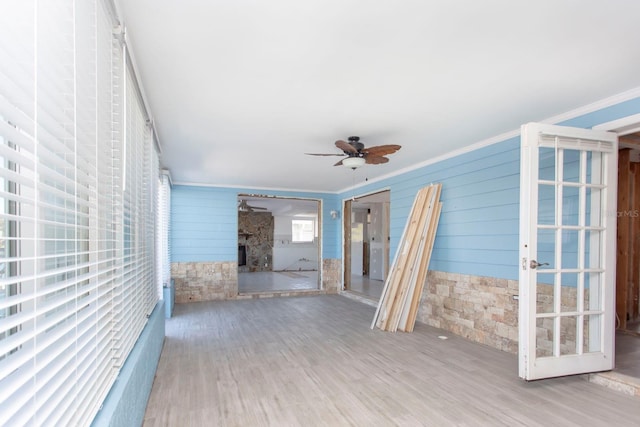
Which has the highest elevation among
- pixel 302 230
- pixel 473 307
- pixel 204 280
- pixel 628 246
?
pixel 628 246

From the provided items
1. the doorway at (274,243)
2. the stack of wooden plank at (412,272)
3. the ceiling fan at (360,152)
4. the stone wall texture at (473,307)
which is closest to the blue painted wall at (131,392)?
the ceiling fan at (360,152)

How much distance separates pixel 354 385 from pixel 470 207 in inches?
110

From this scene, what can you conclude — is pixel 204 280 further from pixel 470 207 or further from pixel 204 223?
pixel 470 207

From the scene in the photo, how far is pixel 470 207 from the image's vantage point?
4617mm

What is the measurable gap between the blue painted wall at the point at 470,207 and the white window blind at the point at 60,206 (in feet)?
12.8

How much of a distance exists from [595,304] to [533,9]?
2.70 m

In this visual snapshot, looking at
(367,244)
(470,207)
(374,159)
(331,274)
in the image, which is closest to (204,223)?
(331,274)

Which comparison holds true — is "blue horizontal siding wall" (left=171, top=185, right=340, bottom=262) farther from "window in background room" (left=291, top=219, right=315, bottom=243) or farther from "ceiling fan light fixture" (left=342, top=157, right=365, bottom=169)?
"window in background room" (left=291, top=219, right=315, bottom=243)

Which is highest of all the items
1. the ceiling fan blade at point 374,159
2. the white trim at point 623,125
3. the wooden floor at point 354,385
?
the white trim at point 623,125

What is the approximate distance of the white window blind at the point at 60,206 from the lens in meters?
0.82

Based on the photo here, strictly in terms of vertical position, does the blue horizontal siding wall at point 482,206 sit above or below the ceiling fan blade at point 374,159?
below

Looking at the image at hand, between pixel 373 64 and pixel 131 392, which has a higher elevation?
pixel 373 64

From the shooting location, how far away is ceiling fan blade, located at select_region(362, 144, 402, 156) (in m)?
3.69

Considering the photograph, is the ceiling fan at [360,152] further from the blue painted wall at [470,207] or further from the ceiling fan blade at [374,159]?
the blue painted wall at [470,207]
